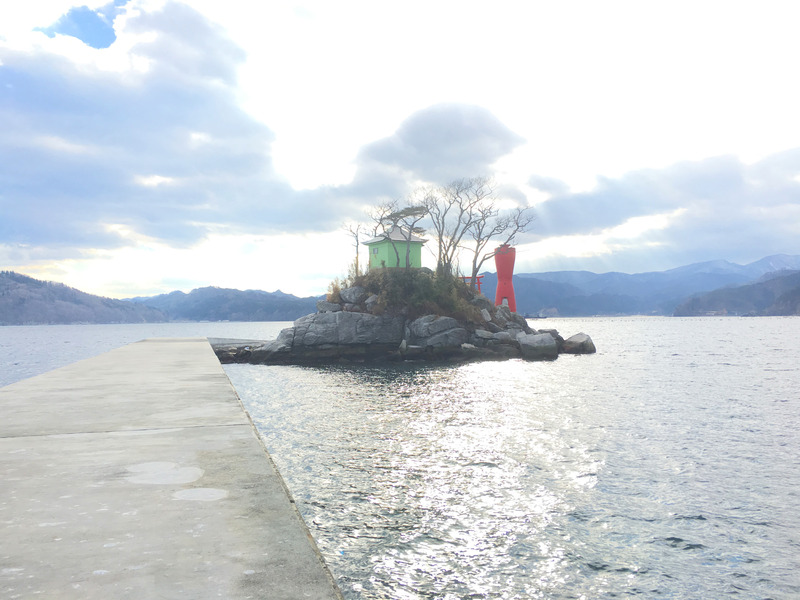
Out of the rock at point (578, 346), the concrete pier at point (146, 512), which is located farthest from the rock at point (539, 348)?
the concrete pier at point (146, 512)

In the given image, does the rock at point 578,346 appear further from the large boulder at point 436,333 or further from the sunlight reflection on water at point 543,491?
the sunlight reflection on water at point 543,491

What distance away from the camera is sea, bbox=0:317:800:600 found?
627cm

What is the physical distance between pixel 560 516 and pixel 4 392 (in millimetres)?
11589

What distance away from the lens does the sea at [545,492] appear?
6266 millimetres

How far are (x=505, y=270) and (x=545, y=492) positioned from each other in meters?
52.8

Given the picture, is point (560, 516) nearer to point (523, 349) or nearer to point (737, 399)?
point (737, 399)

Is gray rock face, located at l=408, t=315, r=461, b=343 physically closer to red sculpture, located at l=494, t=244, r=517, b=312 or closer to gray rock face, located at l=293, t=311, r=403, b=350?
gray rock face, located at l=293, t=311, r=403, b=350

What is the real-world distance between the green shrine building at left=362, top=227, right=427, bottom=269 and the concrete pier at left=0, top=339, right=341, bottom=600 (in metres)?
40.2

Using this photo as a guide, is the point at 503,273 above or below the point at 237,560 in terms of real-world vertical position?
above

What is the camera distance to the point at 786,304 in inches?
7087

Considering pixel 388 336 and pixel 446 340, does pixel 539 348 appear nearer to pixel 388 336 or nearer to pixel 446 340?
pixel 446 340

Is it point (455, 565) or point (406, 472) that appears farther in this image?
point (406, 472)

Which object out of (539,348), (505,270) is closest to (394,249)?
(539,348)

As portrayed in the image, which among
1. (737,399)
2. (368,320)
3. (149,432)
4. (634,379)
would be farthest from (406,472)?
(368,320)
